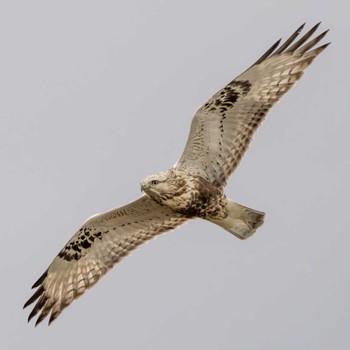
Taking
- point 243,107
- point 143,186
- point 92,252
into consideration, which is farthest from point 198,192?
point 92,252

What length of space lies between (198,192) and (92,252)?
Answer: 1.90 metres

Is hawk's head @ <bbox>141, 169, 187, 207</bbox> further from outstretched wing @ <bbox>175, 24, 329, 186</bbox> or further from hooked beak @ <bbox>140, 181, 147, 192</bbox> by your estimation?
outstretched wing @ <bbox>175, 24, 329, 186</bbox>

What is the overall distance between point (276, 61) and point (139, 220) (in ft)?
9.68

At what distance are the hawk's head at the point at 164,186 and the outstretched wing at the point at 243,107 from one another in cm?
31

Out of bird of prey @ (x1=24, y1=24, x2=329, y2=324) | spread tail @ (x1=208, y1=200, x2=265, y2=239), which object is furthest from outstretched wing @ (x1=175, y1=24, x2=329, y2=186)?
spread tail @ (x1=208, y1=200, x2=265, y2=239)

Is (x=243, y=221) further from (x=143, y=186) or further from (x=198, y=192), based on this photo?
(x=143, y=186)

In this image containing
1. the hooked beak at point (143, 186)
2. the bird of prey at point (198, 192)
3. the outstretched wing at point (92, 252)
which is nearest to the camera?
A: the hooked beak at point (143, 186)

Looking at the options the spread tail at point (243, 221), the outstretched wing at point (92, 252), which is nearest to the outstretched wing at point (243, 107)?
the spread tail at point (243, 221)

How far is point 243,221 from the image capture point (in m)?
15.6

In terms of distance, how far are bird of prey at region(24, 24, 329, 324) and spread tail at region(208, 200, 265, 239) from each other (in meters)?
0.01

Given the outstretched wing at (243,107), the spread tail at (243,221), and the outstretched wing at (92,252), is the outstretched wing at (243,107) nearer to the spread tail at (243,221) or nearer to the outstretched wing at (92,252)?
the spread tail at (243,221)

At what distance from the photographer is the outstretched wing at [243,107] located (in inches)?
605

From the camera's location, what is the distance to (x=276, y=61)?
15500 mm

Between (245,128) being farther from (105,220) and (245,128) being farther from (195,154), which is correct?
(105,220)
